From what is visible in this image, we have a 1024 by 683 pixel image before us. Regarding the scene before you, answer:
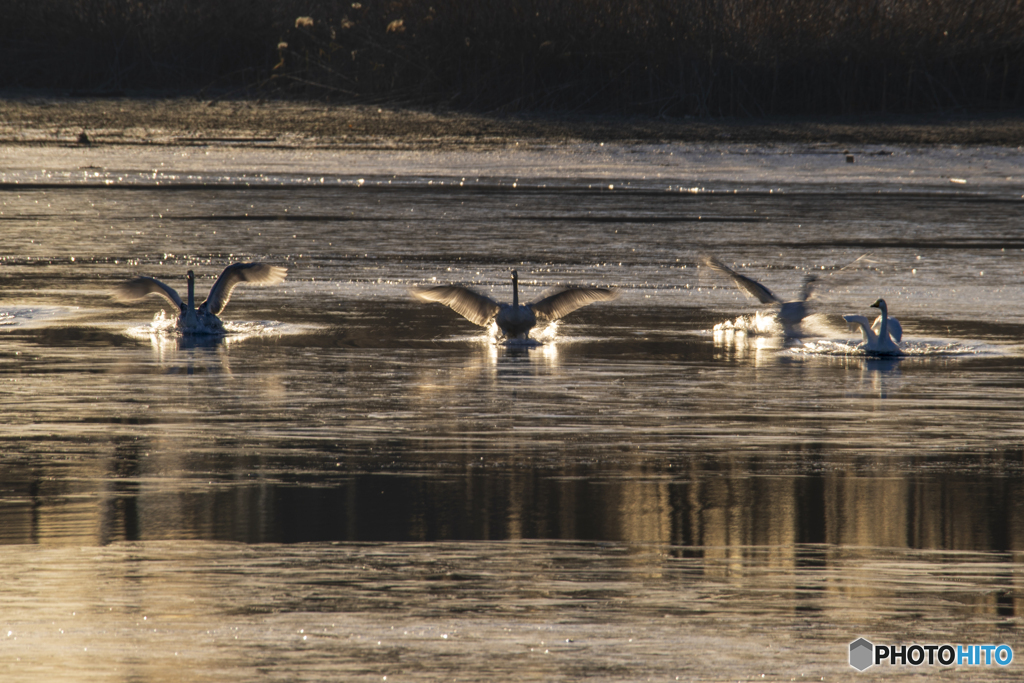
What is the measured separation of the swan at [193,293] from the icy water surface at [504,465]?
19cm

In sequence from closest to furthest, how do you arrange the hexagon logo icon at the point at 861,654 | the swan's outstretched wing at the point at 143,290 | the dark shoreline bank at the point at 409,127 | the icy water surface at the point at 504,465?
the hexagon logo icon at the point at 861,654 < the icy water surface at the point at 504,465 < the swan's outstretched wing at the point at 143,290 < the dark shoreline bank at the point at 409,127

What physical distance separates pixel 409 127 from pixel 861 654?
78.1 ft

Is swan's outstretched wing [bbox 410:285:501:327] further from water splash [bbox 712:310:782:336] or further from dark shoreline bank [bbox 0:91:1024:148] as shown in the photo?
dark shoreline bank [bbox 0:91:1024:148]

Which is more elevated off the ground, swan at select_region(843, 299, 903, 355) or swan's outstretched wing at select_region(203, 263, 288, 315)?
swan's outstretched wing at select_region(203, 263, 288, 315)

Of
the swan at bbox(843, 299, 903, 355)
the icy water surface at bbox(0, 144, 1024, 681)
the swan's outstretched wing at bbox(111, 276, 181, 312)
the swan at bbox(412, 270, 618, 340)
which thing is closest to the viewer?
the icy water surface at bbox(0, 144, 1024, 681)

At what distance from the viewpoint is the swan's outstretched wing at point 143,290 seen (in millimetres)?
11711

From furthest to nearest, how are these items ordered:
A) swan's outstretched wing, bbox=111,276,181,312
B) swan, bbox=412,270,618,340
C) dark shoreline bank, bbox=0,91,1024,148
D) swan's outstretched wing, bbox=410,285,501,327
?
1. dark shoreline bank, bbox=0,91,1024,148
2. swan's outstretched wing, bbox=111,276,181,312
3. swan's outstretched wing, bbox=410,285,501,327
4. swan, bbox=412,270,618,340

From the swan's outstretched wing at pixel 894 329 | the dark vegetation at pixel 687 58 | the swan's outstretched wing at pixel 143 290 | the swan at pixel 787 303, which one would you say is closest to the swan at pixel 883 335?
the swan's outstretched wing at pixel 894 329

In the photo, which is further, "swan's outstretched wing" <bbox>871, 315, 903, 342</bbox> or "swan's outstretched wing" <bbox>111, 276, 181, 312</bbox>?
"swan's outstretched wing" <bbox>111, 276, 181, 312</bbox>

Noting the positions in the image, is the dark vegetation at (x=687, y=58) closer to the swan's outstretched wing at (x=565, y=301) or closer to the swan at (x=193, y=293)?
the swan at (x=193, y=293)

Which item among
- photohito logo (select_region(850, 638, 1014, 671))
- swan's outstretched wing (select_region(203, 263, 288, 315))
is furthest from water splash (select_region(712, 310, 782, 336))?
photohito logo (select_region(850, 638, 1014, 671))

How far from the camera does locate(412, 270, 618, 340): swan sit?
37.2 feet

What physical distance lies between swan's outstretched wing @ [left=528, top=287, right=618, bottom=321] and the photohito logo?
6630mm

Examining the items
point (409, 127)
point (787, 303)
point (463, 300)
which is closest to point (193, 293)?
point (463, 300)
